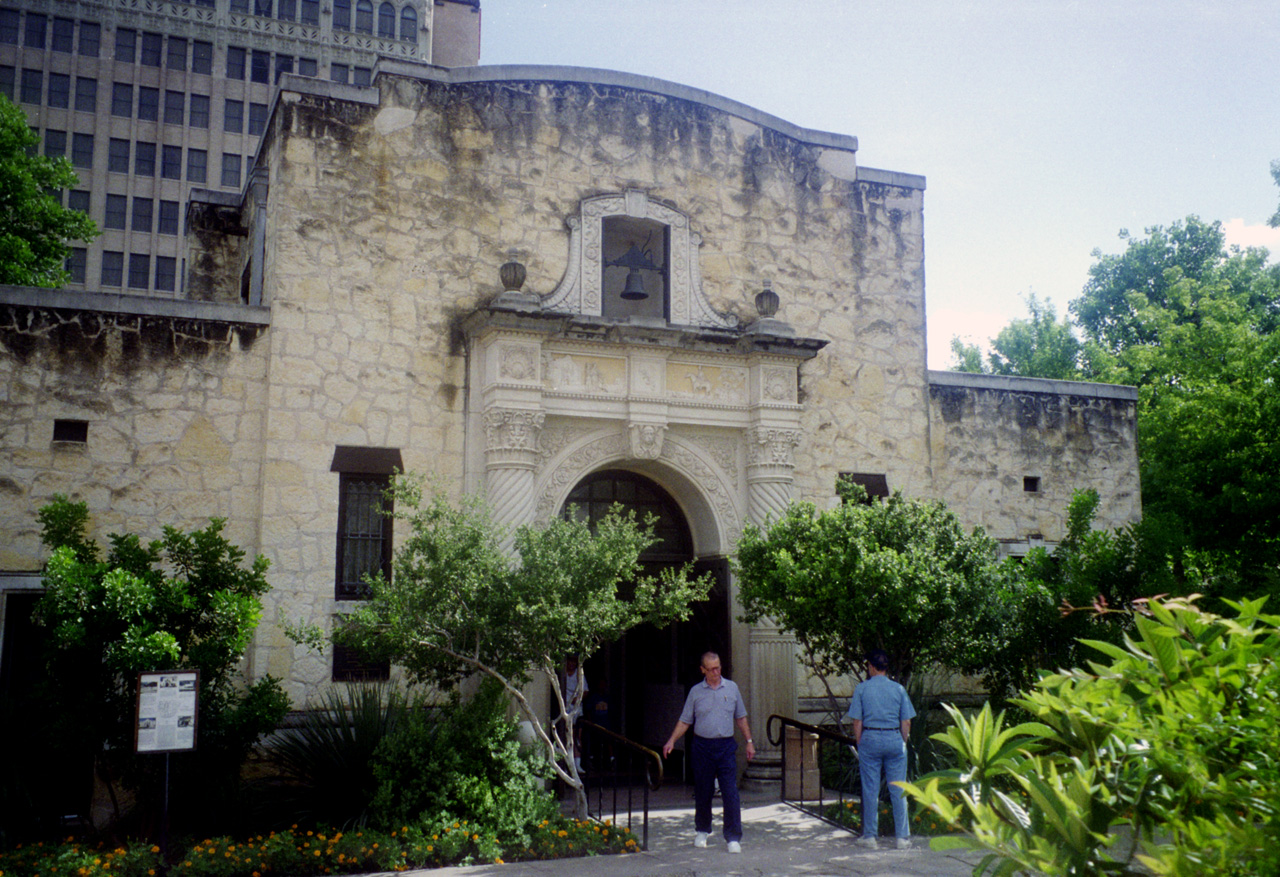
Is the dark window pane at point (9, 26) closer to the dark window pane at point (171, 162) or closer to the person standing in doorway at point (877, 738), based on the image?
the dark window pane at point (171, 162)

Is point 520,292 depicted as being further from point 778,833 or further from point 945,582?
point 778,833

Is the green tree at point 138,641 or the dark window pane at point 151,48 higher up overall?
the dark window pane at point 151,48

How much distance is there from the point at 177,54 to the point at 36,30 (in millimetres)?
5605

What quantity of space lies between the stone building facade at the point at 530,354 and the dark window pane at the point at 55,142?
3768cm

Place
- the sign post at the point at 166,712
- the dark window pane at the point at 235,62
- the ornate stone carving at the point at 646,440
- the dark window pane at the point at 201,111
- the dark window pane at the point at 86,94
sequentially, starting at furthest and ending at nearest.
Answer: the dark window pane at the point at 235,62
the dark window pane at the point at 201,111
the dark window pane at the point at 86,94
the ornate stone carving at the point at 646,440
the sign post at the point at 166,712

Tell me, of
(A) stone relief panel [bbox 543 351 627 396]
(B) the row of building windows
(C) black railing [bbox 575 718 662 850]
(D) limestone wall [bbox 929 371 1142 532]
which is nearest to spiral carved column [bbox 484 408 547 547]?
(A) stone relief panel [bbox 543 351 627 396]

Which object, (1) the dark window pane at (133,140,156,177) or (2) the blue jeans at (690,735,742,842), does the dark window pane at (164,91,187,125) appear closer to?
(1) the dark window pane at (133,140,156,177)

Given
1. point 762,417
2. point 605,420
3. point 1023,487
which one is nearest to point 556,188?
point 605,420

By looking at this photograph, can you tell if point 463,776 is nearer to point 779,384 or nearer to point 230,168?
point 779,384

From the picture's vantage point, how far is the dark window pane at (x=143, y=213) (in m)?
47.7

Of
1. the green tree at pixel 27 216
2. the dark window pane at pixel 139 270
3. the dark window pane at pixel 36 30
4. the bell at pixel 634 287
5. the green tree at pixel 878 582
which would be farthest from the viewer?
the dark window pane at pixel 139 270

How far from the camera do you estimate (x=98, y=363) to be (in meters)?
10.9

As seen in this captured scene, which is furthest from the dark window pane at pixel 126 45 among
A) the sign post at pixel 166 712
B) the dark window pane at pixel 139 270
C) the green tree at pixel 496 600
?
the sign post at pixel 166 712

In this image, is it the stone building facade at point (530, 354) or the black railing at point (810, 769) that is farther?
the stone building facade at point (530, 354)
